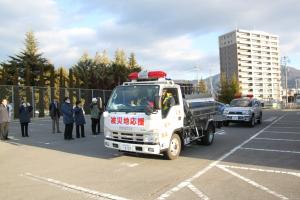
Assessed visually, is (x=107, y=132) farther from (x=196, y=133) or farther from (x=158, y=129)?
(x=196, y=133)

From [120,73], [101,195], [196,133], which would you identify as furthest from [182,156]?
[120,73]

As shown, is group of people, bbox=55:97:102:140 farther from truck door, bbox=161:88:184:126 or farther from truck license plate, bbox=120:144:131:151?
truck door, bbox=161:88:184:126

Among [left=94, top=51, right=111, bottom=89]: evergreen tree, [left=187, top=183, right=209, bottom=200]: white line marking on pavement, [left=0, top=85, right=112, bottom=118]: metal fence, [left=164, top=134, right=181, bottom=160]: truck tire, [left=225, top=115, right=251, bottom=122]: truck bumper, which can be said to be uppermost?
[left=94, top=51, right=111, bottom=89]: evergreen tree

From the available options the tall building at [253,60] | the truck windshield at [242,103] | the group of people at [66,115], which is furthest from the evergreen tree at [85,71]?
the tall building at [253,60]

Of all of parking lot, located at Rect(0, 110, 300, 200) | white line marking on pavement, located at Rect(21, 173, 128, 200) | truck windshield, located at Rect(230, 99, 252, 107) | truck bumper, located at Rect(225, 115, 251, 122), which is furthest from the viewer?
truck windshield, located at Rect(230, 99, 252, 107)

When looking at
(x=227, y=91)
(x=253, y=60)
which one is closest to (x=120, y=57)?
(x=227, y=91)

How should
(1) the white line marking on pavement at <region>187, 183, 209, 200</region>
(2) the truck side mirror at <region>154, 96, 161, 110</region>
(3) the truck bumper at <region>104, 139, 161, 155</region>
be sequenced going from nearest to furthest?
(1) the white line marking on pavement at <region>187, 183, 209, 200</region> < (3) the truck bumper at <region>104, 139, 161, 155</region> < (2) the truck side mirror at <region>154, 96, 161, 110</region>

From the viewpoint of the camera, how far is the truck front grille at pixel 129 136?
401 inches

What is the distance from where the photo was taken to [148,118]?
10031mm

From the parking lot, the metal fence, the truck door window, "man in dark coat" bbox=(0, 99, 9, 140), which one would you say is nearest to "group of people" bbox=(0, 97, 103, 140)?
"man in dark coat" bbox=(0, 99, 9, 140)

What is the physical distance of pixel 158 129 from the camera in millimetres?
10070

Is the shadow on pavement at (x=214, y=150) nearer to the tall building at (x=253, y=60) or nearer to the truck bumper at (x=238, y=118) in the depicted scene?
the truck bumper at (x=238, y=118)

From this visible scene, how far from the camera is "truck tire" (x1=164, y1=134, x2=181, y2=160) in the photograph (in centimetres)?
1062

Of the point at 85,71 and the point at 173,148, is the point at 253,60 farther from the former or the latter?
the point at 173,148
